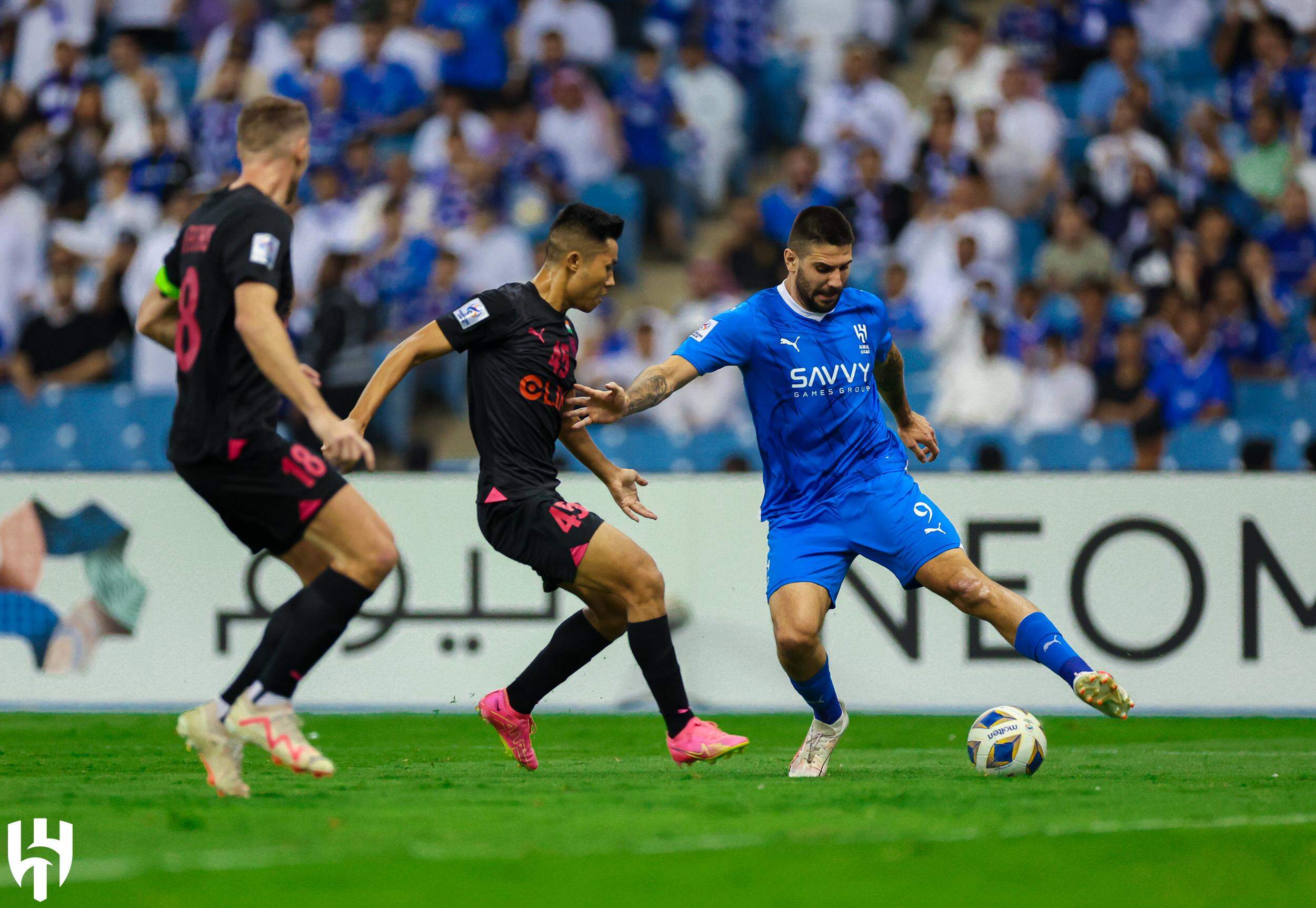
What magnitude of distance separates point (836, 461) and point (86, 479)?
5.83 m

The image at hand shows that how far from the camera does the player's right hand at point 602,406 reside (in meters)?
6.71

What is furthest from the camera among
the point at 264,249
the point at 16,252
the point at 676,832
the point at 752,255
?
the point at 16,252

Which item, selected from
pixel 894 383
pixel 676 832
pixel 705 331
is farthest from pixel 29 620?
pixel 676 832

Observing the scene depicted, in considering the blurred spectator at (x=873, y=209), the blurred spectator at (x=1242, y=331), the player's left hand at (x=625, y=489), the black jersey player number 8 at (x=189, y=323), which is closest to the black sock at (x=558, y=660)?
the player's left hand at (x=625, y=489)

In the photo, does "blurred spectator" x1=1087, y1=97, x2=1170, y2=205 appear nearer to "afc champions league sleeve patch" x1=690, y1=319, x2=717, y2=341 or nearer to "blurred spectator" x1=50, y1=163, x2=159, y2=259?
"afc champions league sleeve patch" x1=690, y1=319, x2=717, y2=341

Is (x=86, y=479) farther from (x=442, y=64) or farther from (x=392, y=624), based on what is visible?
(x=442, y=64)

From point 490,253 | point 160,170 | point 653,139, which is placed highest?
point 653,139

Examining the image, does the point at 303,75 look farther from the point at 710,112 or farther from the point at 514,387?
the point at 514,387

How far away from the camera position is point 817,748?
713cm

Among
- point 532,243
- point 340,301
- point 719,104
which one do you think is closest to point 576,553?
point 340,301

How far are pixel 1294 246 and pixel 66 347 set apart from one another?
10.1 meters

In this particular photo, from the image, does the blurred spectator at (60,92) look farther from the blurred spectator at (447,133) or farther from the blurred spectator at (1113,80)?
the blurred spectator at (1113,80)

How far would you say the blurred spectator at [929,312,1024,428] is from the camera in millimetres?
13172

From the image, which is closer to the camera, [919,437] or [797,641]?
[797,641]
